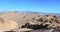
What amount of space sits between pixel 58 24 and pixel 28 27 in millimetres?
3418

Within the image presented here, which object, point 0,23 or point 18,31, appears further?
point 0,23

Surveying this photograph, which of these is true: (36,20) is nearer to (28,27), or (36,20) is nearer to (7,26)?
(28,27)

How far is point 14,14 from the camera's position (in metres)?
34.6

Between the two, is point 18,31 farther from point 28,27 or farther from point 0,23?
point 0,23

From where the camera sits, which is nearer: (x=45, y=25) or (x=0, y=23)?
(x=45, y=25)

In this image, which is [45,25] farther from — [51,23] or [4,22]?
[4,22]

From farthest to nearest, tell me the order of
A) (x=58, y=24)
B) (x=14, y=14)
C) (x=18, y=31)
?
(x=14, y=14)
(x=58, y=24)
(x=18, y=31)

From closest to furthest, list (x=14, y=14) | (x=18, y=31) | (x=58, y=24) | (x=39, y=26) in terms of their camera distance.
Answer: (x=18, y=31), (x=39, y=26), (x=58, y=24), (x=14, y=14)

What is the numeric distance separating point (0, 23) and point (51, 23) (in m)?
8.09

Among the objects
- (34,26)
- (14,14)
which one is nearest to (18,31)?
(34,26)

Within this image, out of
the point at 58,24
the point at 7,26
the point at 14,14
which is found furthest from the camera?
the point at 14,14

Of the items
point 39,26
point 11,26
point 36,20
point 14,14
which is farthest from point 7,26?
point 14,14

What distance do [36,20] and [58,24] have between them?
2630 mm

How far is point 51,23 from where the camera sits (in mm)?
19031
